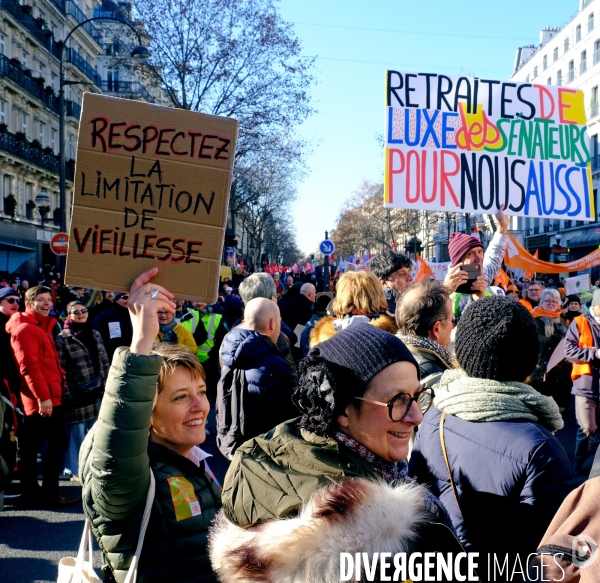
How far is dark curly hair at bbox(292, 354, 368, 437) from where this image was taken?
68.0 inches

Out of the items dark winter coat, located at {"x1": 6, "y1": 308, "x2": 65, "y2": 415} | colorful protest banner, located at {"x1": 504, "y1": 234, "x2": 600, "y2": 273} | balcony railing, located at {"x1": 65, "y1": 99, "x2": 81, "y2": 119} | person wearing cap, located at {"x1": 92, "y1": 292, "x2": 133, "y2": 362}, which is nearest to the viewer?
dark winter coat, located at {"x1": 6, "y1": 308, "x2": 65, "y2": 415}

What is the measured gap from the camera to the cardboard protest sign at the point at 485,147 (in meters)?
5.36

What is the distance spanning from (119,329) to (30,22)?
106ft

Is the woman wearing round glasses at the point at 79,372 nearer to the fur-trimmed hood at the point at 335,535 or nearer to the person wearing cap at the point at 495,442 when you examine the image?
the person wearing cap at the point at 495,442

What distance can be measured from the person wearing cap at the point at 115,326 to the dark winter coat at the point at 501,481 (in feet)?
17.2

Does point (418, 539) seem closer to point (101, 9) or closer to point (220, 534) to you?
point (220, 534)

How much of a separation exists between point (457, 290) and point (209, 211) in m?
2.44

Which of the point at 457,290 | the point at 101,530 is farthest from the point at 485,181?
the point at 101,530

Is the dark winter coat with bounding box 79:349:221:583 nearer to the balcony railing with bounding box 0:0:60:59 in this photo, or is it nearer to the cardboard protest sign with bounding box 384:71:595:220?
the cardboard protest sign with bounding box 384:71:595:220

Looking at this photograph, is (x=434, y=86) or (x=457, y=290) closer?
(x=457, y=290)

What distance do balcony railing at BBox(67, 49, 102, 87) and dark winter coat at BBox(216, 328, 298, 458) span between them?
41.0 metres

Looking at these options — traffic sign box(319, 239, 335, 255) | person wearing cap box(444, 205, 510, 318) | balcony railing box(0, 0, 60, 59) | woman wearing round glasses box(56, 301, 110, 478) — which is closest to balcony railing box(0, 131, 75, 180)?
balcony railing box(0, 0, 60, 59)

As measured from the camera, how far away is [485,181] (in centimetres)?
534

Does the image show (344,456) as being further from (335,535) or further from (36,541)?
(36,541)
